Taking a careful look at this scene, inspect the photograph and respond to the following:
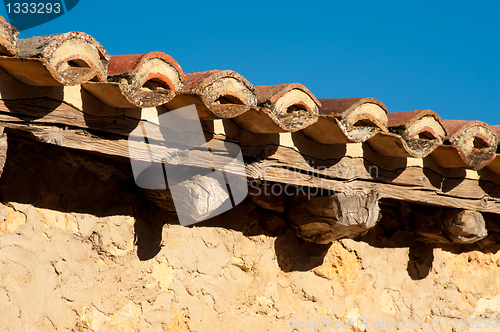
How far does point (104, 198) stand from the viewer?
1.96 metres

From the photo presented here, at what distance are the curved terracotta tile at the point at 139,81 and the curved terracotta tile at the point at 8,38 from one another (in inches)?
9.1

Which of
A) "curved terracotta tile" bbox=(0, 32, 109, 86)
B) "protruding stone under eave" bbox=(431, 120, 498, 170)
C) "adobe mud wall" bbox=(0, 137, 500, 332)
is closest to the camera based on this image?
"curved terracotta tile" bbox=(0, 32, 109, 86)

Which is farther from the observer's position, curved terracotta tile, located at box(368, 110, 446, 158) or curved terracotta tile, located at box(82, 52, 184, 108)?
curved terracotta tile, located at box(368, 110, 446, 158)

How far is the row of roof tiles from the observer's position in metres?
1.40

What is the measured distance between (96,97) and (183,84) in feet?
1.19

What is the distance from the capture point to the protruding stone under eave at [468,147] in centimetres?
239

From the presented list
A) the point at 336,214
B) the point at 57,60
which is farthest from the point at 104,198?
the point at 336,214

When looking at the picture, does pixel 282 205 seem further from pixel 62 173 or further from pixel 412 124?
pixel 62 173

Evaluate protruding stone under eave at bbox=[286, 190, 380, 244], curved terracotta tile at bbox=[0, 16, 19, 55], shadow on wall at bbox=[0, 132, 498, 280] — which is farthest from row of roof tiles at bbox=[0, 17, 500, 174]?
shadow on wall at bbox=[0, 132, 498, 280]

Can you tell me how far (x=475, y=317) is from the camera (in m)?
3.15

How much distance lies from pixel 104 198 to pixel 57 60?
71 cm

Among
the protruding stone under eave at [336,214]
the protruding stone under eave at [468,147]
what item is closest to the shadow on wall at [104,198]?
the protruding stone under eave at [336,214]

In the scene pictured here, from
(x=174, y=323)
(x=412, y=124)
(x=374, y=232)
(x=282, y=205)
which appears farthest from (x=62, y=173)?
(x=374, y=232)

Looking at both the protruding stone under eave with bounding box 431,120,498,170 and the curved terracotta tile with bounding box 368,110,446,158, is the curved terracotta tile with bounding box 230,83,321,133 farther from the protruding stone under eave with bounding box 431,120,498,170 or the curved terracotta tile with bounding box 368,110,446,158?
the protruding stone under eave with bounding box 431,120,498,170
